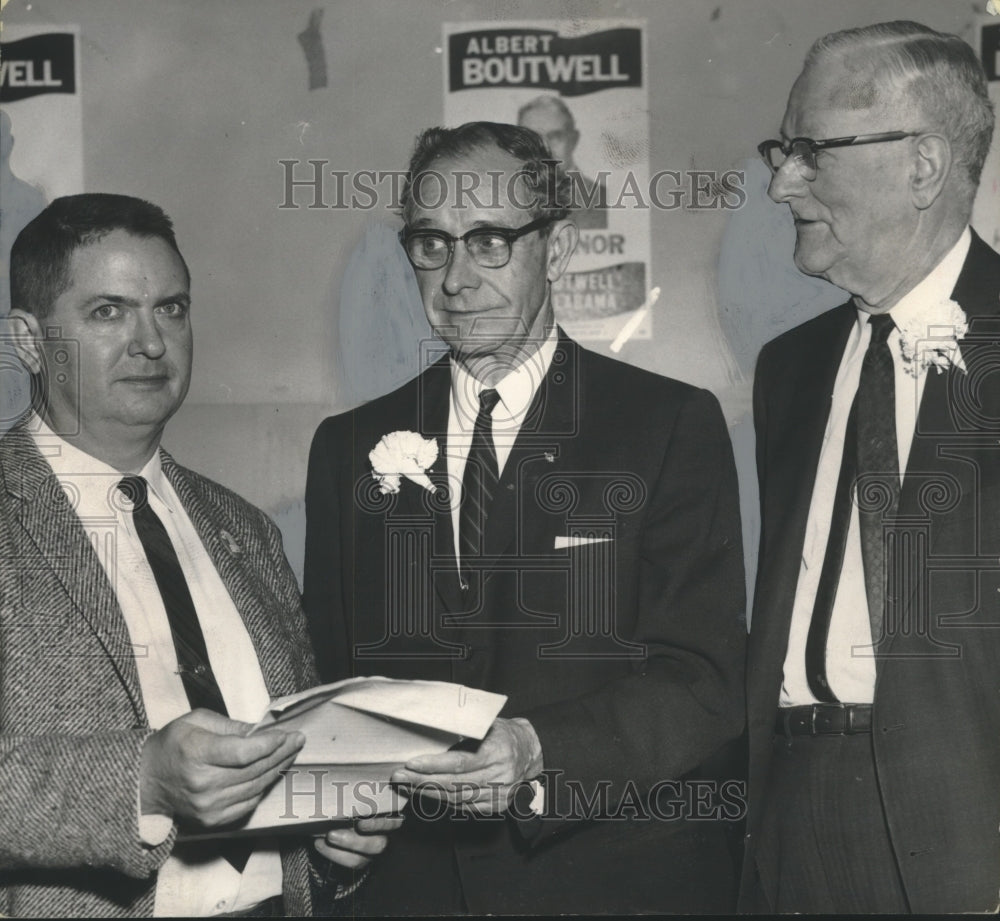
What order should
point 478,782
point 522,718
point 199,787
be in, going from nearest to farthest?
point 199,787 → point 478,782 → point 522,718

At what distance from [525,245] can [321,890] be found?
1613 millimetres

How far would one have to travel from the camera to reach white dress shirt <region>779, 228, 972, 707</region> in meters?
2.87

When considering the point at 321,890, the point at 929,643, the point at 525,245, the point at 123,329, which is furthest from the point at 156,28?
the point at 929,643

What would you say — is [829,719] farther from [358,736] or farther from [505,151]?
[505,151]

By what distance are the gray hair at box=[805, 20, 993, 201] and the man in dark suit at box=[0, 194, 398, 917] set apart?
170cm

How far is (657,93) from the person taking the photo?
3098 mm

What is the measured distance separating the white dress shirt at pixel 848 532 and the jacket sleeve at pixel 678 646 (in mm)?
145

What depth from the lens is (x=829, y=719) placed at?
2832mm

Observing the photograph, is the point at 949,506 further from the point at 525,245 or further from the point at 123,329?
the point at 123,329

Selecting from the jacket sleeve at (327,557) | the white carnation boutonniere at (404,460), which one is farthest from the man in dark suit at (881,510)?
the jacket sleeve at (327,557)

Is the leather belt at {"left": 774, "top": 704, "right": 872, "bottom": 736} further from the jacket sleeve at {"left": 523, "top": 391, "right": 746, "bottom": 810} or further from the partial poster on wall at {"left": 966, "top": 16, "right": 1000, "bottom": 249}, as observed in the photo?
the partial poster on wall at {"left": 966, "top": 16, "right": 1000, "bottom": 249}

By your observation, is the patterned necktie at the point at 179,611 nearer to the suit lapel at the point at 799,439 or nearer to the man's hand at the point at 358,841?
the man's hand at the point at 358,841

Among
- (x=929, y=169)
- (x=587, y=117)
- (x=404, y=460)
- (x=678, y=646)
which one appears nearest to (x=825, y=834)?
(x=678, y=646)

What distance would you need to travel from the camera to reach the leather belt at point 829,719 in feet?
9.26
